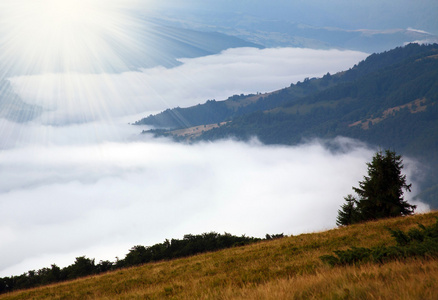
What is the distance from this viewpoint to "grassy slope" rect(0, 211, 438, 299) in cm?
743

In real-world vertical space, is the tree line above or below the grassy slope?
above

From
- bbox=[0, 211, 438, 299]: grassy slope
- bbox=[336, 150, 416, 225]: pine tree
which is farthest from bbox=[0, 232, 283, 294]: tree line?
bbox=[336, 150, 416, 225]: pine tree

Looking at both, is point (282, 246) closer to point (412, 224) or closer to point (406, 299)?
point (412, 224)

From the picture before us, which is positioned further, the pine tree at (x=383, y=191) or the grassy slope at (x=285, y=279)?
the pine tree at (x=383, y=191)

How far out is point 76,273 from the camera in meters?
28.2

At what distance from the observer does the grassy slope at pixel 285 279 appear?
7434 mm

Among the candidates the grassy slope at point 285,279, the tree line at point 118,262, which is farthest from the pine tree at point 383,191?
the grassy slope at point 285,279

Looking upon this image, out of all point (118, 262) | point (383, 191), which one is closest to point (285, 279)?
point (118, 262)

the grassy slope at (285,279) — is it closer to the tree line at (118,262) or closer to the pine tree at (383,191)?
the tree line at (118,262)

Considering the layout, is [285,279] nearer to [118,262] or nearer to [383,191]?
[118,262]

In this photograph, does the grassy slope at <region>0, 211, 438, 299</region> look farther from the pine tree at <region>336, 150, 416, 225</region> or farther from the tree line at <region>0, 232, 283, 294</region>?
the pine tree at <region>336, 150, 416, 225</region>

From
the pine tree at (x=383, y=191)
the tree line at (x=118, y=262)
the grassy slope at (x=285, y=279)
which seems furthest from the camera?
the pine tree at (x=383, y=191)

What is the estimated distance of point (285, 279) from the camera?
10.2 metres

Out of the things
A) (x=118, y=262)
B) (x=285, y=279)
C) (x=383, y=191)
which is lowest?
(x=285, y=279)
